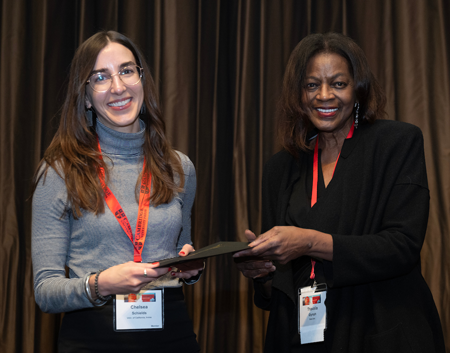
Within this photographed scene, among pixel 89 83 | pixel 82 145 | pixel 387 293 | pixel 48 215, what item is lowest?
pixel 387 293

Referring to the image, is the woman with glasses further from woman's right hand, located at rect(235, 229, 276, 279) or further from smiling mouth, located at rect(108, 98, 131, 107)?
woman's right hand, located at rect(235, 229, 276, 279)

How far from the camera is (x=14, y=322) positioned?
2979mm

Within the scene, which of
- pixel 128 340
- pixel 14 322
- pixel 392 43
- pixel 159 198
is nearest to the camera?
pixel 128 340

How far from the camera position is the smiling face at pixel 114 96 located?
176cm

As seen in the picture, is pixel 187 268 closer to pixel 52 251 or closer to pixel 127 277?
pixel 127 277

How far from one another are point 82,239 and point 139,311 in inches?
12.9

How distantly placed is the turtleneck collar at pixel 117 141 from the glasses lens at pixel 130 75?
0.21 m

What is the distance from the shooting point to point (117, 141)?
180cm

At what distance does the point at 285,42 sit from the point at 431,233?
5.58 ft

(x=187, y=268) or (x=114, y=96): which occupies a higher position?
(x=114, y=96)

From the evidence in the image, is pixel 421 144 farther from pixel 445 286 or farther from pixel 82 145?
pixel 445 286

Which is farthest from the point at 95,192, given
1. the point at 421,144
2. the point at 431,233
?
the point at 431,233

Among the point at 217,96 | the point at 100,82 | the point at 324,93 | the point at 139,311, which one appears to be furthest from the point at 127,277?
the point at 217,96

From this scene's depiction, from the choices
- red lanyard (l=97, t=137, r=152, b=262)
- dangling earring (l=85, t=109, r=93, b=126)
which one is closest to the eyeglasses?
dangling earring (l=85, t=109, r=93, b=126)
